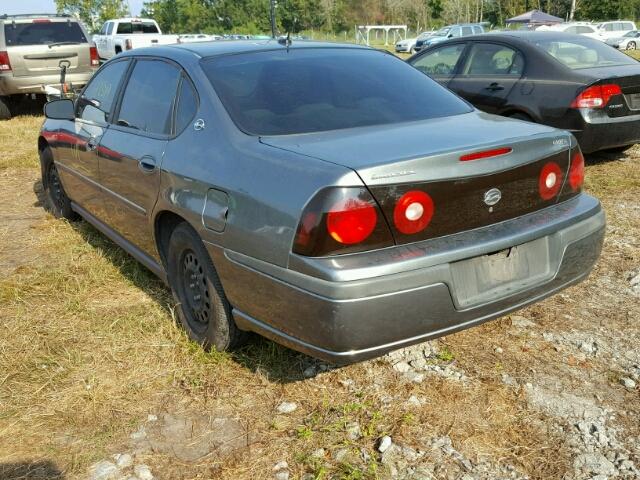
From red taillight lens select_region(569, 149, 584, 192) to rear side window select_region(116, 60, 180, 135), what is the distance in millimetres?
1964

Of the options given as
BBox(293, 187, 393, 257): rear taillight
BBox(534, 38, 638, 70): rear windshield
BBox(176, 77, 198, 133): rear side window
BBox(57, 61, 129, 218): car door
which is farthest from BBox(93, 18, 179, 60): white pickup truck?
BBox(293, 187, 393, 257): rear taillight

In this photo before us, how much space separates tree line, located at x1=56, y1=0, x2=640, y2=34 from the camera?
64125 mm

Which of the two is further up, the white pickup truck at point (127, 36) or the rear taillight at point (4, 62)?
the white pickup truck at point (127, 36)

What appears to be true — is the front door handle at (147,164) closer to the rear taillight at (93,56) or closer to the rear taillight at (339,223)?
the rear taillight at (339,223)

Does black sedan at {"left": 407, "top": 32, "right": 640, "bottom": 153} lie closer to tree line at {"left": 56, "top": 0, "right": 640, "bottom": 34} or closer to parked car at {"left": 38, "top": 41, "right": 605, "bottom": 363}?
parked car at {"left": 38, "top": 41, "right": 605, "bottom": 363}

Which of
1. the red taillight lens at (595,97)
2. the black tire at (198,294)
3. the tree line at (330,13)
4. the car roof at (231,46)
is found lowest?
the black tire at (198,294)

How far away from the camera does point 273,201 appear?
2.39 m

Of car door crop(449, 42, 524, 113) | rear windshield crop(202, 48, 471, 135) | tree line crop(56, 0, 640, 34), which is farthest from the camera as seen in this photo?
tree line crop(56, 0, 640, 34)

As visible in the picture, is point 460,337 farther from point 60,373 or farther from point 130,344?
point 60,373

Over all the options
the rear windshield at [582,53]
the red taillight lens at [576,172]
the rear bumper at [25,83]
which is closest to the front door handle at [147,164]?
A: the red taillight lens at [576,172]

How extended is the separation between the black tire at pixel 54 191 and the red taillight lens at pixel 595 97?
4.66 metres

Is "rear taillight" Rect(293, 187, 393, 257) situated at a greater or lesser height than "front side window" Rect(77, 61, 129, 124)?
lesser

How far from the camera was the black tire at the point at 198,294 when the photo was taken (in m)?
2.91

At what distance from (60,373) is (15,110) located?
1156 centimetres
